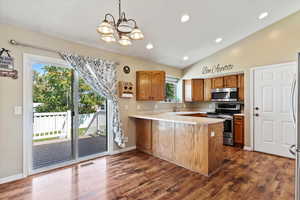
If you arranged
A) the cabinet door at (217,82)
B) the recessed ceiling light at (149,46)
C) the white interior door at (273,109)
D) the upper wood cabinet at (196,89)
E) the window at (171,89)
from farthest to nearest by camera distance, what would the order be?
1. the window at (171,89)
2. the upper wood cabinet at (196,89)
3. the cabinet door at (217,82)
4. the recessed ceiling light at (149,46)
5. the white interior door at (273,109)

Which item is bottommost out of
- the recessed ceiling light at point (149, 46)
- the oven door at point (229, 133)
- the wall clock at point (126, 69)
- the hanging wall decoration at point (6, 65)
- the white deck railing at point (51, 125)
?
the oven door at point (229, 133)

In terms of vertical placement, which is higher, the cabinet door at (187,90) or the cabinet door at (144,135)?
the cabinet door at (187,90)

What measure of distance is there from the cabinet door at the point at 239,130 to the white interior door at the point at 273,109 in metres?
0.31

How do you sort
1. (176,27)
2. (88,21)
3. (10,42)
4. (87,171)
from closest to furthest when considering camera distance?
(10,42) → (88,21) → (87,171) → (176,27)

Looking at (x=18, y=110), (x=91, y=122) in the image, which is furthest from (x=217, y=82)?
(x=18, y=110)

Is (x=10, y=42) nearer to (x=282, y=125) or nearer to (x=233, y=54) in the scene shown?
(x=233, y=54)

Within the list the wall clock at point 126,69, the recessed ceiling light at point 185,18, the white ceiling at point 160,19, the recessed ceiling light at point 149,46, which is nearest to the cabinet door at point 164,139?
the wall clock at point 126,69

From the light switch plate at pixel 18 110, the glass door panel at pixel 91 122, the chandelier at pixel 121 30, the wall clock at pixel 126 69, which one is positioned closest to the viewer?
the chandelier at pixel 121 30

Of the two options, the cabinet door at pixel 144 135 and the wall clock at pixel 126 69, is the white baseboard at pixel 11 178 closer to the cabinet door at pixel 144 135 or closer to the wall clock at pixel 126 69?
the cabinet door at pixel 144 135

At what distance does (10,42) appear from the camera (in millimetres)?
2555

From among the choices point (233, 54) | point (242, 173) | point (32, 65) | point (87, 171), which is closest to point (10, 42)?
point (32, 65)

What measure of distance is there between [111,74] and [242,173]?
3347 millimetres

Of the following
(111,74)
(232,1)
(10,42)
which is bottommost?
(111,74)

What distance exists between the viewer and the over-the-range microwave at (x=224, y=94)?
4.68 m
